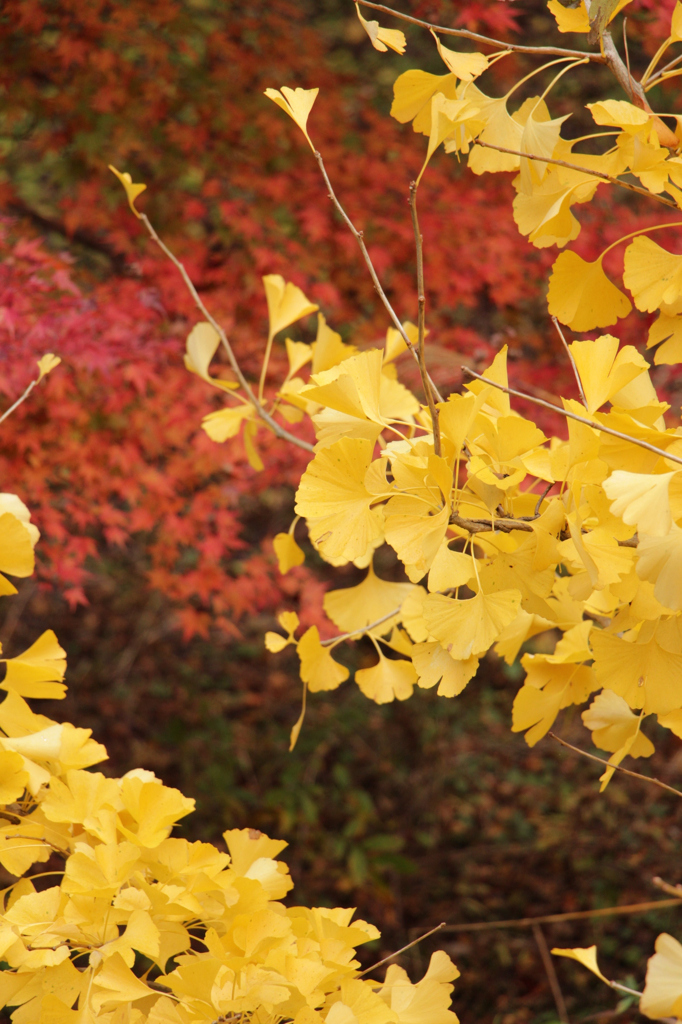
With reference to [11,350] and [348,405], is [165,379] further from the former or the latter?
[348,405]

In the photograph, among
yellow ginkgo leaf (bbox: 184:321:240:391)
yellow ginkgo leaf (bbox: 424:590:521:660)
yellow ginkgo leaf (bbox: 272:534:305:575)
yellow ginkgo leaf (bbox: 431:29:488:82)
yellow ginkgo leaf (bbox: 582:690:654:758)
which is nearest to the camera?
yellow ginkgo leaf (bbox: 424:590:521:660)

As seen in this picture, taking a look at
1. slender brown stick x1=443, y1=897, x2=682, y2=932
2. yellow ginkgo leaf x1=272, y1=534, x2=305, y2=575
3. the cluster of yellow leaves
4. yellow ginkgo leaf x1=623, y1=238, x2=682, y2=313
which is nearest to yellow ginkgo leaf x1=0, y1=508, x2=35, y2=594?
the cluster of yellow leaves

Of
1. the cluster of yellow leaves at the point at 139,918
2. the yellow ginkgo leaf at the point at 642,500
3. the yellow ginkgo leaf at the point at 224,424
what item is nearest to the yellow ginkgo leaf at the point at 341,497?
the yellow ginkgo leaf at the point at 642,500

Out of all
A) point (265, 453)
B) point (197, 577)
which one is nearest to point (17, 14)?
point (265, 453)

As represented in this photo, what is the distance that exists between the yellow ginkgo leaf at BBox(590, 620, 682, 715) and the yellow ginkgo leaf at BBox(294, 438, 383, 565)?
226 millimetres

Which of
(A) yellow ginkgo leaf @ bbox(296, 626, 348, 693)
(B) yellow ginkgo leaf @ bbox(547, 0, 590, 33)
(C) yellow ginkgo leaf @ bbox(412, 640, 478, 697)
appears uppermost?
(B) yellow ginkgo leaf @ bbox(547, 0, 590, 33)

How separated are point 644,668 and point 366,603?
0.35m

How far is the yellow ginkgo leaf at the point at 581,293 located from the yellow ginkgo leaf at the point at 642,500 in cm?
31

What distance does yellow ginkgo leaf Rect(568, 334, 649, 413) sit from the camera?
0.65 metres

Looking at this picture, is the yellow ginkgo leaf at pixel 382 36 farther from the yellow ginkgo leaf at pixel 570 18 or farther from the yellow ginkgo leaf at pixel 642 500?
the yellow ginkgo leaf at pixel 642 500

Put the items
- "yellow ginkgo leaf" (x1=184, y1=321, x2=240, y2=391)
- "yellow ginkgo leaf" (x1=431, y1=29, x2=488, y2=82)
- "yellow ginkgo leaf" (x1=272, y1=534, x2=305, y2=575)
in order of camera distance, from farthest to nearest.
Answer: "yellow ginkgo leaf" (x1=184, y1=321, x2=240, y2=391)
"yellow ginkgo leaf" (x1=272, y1=534, x2=305, y2=575)
"yellow ginkgo leaf" (x1=431, y1=29, x2=488, y2=82)

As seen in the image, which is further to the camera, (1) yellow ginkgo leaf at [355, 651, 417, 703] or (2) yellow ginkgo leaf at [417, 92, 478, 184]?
(1) yellow ginkgo leaf at [355, 651, 417, 703]

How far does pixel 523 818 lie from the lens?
9.53 ft

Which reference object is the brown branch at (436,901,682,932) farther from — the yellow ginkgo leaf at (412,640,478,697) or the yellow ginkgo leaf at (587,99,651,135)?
the yellow ginkgo leaf at (587,99,651,135)
